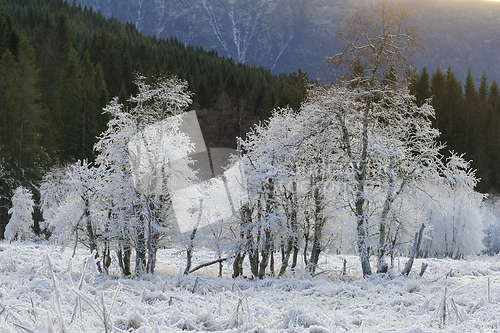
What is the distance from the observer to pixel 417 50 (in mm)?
11938

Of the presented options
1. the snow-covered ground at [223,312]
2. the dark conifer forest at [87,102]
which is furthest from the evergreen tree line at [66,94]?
the snow-covered ground at [223,312]

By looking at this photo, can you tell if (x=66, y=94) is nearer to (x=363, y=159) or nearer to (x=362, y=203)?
(x=363, y=159)

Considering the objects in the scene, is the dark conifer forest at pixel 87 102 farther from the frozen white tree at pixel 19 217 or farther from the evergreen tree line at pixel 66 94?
the frozen white tree at pixel 19 217

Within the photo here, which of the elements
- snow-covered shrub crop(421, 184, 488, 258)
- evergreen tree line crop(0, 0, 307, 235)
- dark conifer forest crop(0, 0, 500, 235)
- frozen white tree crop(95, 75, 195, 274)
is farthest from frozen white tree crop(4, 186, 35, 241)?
snow-covered shrub crop(421, 184, 488, 258)

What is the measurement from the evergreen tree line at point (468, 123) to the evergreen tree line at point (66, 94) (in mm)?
16317

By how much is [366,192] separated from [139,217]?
23.3 feet

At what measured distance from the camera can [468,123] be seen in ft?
148

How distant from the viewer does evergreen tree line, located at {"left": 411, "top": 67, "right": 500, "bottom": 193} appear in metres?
43.2

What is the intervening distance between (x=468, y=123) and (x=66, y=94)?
43.8m

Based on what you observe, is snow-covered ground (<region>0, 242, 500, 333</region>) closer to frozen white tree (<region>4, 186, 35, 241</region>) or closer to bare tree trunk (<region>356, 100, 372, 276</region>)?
bare tree trunk (<region>356, 100, 372, 276</region>)

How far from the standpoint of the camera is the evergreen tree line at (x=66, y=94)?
2769cm

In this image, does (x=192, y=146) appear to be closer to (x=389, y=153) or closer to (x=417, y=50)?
(x=389, y=153)

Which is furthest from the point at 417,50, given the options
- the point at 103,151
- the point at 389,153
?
the point at 103,151

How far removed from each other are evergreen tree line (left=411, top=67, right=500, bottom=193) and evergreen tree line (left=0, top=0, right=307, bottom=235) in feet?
53.5
